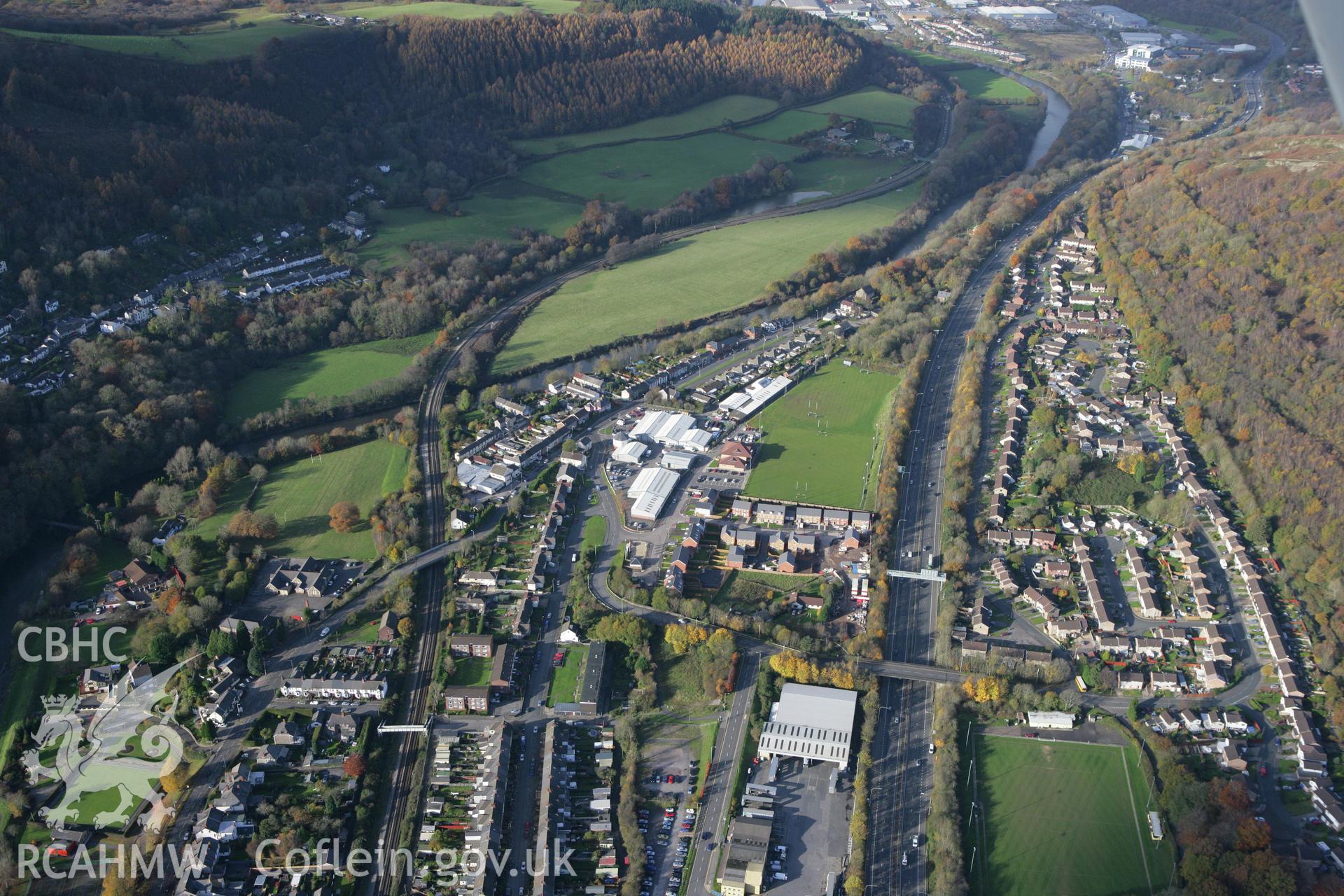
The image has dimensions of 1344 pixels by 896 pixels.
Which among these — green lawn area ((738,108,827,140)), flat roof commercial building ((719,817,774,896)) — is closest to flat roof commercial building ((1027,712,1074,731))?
flat roof commercial building ((719,817,774,896))

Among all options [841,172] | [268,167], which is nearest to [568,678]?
[268,167]

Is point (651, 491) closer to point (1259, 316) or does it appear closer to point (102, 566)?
point (102, 566)

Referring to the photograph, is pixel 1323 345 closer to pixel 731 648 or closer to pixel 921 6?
pixel 731 648

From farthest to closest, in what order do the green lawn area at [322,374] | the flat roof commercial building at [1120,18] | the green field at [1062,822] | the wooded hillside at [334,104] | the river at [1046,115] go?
the flat roof commercial building at [1120,18]
the river at [1046,115]
the wooded hillside at [334,104]
the green lawn area at [322,374]
the green field at [1062,822]

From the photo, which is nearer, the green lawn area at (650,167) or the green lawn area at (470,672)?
the green lawn area at (470,672)

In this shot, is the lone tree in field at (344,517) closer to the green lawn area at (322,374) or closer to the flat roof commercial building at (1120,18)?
the green lawn area at (322,374)

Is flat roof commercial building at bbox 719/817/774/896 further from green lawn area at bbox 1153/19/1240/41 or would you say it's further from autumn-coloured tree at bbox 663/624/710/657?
green lawn area at bbox 1153/19/1240/41

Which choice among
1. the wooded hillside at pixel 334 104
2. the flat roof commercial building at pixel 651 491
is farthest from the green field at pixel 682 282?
the wooded hillside at pixel 334 104
